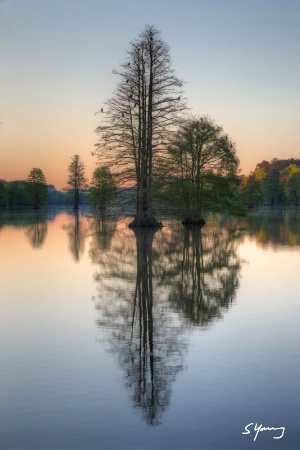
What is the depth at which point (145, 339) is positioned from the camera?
9281 millimetres

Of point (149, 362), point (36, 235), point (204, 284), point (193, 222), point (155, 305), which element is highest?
point (149, 362)

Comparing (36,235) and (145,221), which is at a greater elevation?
(145,221)

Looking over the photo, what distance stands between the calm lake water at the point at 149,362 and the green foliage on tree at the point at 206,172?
32691mm

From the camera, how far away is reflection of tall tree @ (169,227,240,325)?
39.2 feet

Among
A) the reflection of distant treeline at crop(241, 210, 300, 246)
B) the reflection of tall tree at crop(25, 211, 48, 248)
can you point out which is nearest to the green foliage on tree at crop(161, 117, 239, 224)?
the reflection of distant treeline at crop(241, 210, 300, 246)

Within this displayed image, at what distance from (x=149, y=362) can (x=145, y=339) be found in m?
1.40

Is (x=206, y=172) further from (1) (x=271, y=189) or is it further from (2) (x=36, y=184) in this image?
(1) (x=271, y=189)

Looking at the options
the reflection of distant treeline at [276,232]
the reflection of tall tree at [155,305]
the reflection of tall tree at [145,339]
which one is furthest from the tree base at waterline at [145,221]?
the reflection of tall tree at [145,339]

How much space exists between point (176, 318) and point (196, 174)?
4109cm

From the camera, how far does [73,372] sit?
7.46 meters

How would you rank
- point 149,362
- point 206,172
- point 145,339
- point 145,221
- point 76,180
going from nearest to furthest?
1. point 149,362
2. point 145,339
3. point 145,221
4. point 206,172
5. point 76,180

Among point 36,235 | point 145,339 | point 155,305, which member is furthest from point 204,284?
point 36,235

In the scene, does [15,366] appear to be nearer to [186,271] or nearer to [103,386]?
[103,386]

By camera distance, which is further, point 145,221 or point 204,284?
point 145,221
